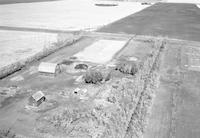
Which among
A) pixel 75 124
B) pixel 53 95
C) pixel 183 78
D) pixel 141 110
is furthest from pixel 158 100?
pixel 53 95

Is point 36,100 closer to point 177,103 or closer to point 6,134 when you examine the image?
point 6,134

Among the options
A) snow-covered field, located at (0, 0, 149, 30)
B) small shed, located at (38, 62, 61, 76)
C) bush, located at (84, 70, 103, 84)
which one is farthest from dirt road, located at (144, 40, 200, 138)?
snow-covered field, located at (0, 0, 149, 30)

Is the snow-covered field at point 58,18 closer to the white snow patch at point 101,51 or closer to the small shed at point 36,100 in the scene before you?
the white snow patch at point 101,51

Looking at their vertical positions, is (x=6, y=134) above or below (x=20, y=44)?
below

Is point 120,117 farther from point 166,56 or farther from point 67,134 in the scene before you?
point 166,56

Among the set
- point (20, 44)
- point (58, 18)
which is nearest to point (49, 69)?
point (20, 44)

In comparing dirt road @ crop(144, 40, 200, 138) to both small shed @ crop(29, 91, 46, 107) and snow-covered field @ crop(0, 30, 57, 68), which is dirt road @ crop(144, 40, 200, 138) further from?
snow-covered field @ crop(0, 30, 57, 68)
